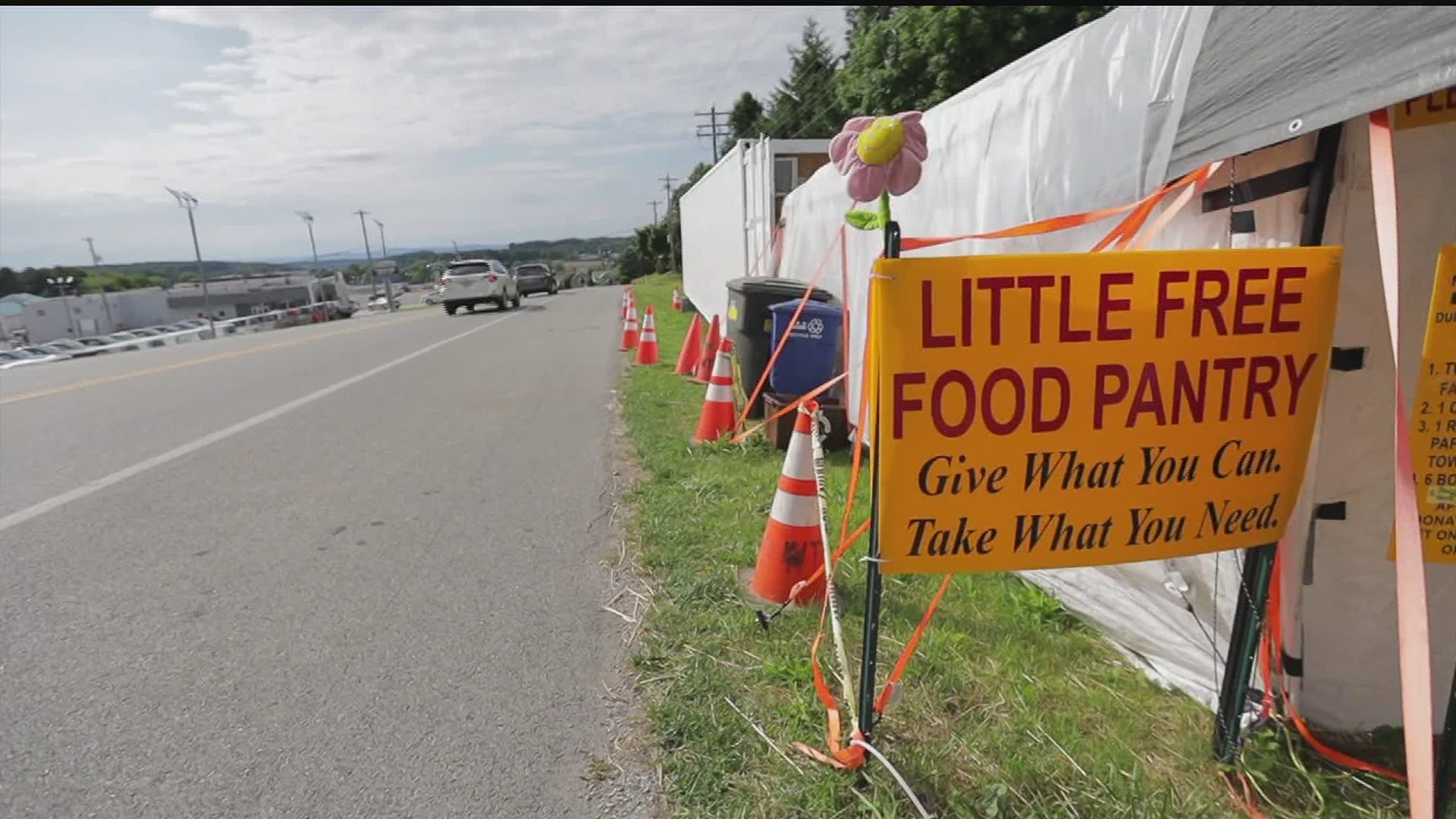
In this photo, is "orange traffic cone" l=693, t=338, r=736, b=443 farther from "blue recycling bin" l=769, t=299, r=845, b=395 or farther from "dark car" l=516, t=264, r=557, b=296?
"dark car" l=516, t=264, r=557, b=296

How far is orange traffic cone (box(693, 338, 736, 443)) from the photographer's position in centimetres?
612

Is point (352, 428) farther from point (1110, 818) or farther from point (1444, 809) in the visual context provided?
point (1444, 809)

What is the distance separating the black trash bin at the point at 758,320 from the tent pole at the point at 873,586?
177 inches

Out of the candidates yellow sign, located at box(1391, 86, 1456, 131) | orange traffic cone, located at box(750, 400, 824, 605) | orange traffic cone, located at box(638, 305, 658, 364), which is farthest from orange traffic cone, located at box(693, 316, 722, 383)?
yellow sign, located at box(1391, 86, 1456, 131)

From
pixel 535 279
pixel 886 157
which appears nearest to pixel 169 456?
pixel 886 157

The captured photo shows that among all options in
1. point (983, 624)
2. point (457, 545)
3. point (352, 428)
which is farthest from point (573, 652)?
point (352, 428)

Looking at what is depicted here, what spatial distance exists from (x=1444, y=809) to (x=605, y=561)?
3244 millimetres

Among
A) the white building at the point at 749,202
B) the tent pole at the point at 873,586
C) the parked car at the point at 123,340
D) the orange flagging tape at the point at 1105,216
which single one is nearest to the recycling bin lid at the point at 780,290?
the white building at the point at 749,202

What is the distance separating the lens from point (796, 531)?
11.0 ft

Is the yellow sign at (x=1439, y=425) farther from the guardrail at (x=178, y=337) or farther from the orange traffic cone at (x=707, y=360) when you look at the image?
the guardrail at (x=178, y=337)

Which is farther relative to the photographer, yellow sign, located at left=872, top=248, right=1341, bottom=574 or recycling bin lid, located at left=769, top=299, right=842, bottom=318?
recycling bin lid, located at left=769, top=299, right=842, bottom=318

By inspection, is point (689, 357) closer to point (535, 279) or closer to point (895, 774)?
point (895, 774)

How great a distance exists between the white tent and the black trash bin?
3.61 meters

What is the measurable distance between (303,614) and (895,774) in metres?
2.73
